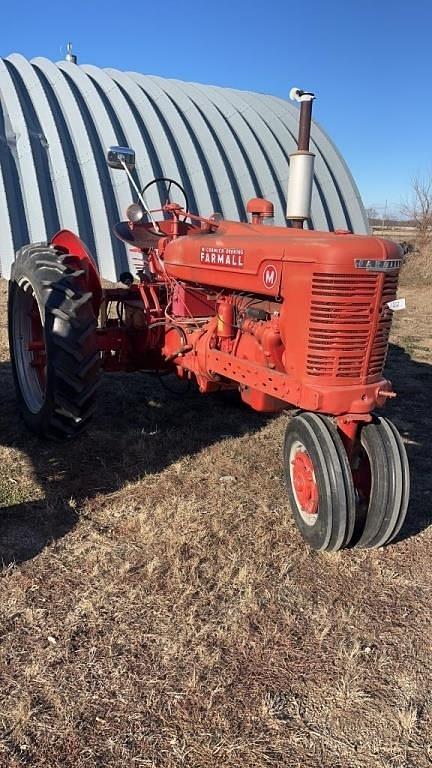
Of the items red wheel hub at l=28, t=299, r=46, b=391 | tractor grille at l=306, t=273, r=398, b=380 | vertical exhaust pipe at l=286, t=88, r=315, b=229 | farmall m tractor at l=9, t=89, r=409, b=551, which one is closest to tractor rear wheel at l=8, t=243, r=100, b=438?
farmall m tractor at l=9, t=89, r=409, b=551

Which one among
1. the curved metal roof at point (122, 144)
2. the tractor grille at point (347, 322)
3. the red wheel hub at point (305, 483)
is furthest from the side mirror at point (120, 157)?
the curved metal roof at point (122, 144)

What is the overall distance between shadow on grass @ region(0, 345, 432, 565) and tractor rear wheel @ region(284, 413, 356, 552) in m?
0.56

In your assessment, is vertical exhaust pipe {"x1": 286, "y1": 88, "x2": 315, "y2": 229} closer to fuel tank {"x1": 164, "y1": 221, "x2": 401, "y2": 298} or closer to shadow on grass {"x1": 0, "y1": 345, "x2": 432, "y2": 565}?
→ fuel tank {"x1": 164, "y1": 221, "x2": 401, "y2": 298}

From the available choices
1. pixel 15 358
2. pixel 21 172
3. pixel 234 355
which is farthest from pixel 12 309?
pixel 21 172

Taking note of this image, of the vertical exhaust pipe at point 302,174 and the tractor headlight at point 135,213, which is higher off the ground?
the vertical exhaust pipe at point 302,174

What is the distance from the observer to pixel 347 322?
2.89 metres

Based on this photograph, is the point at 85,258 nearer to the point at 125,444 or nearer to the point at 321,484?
the point at 125,444

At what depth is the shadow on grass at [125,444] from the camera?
333 cm

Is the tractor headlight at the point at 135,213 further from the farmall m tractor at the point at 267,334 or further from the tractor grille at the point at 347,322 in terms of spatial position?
the tractor grille at the point at 347,322

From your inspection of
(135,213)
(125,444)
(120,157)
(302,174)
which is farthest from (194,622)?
(120,157)

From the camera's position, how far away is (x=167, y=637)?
247 cm

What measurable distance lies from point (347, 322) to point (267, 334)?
1.63 ft

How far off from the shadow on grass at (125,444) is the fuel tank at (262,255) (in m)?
1.17

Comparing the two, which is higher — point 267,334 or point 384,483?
point 267,334
